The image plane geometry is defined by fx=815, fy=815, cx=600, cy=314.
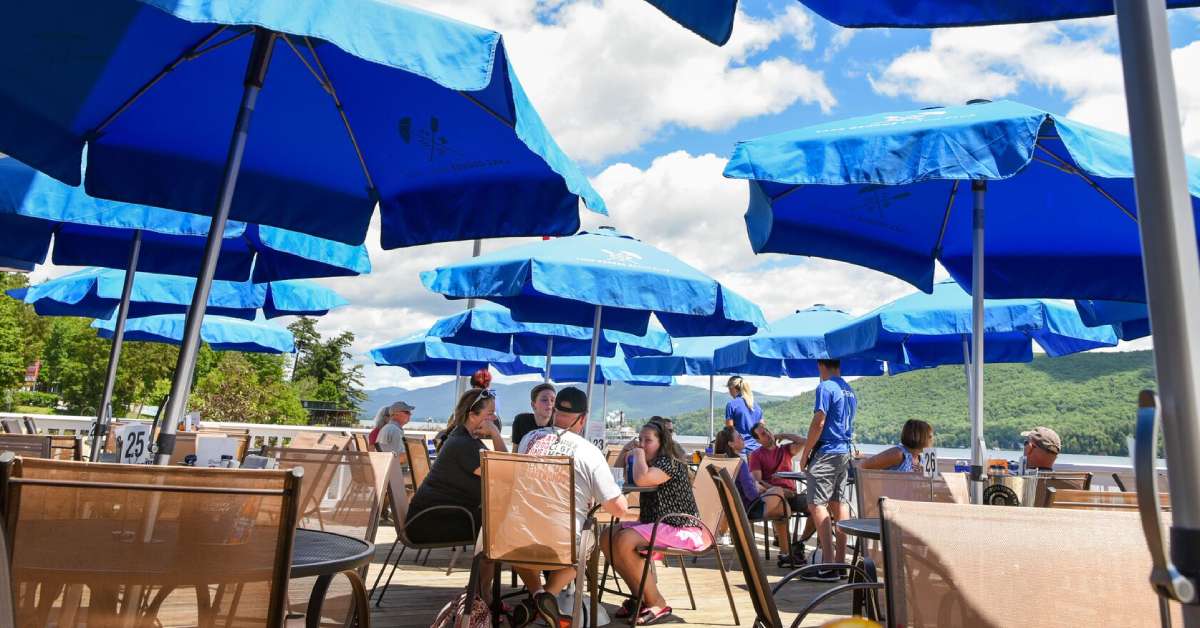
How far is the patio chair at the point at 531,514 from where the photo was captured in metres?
3.82

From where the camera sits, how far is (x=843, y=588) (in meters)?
2.47

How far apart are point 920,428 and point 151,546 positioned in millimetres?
5454

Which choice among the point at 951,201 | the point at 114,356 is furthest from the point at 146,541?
the point at 951,201

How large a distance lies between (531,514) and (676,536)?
50.7 inches

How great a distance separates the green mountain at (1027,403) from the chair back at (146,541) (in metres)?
63.1

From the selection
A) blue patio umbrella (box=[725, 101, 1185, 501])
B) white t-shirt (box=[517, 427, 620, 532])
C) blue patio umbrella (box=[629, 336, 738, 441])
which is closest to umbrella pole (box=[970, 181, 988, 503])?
blue patio umbrella (box=[725, 101, 1185, 501])

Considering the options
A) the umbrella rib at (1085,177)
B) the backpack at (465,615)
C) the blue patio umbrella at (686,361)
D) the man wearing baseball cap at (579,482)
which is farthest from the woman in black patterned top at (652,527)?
the blue patio umbrella at (686,361)

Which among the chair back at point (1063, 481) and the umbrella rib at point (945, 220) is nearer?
the chair back at point (1063, 481)

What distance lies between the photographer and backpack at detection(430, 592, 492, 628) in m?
3.77

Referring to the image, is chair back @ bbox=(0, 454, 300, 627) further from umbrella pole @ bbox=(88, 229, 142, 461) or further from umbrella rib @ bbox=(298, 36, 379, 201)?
umbrella pole @ bbox=(88, 229, 142, 461)

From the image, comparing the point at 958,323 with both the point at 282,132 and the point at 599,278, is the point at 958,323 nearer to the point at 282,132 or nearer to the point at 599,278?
the point at 599,278

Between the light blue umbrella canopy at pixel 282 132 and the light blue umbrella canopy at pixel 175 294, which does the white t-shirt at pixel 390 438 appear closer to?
Result: the light blue umbrella canopy at pixel 175 294

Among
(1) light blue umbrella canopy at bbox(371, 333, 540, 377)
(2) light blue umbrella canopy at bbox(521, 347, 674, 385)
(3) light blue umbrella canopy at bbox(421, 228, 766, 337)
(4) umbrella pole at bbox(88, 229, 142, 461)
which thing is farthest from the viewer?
(2) light blue umbrella canopy at bbox(521, 347, 674, 385)

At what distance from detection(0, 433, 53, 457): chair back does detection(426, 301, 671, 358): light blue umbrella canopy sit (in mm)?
5185
